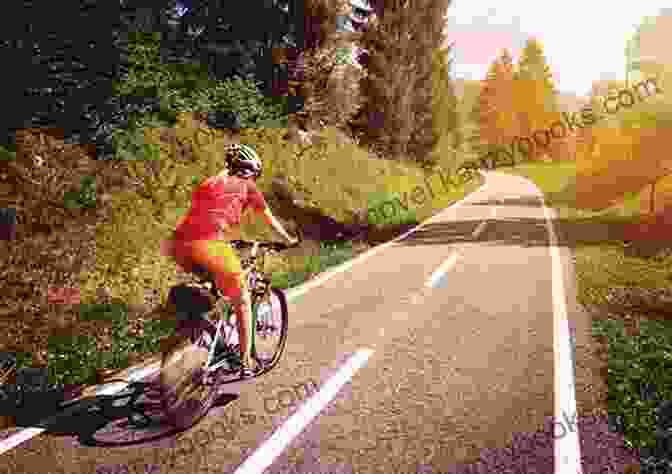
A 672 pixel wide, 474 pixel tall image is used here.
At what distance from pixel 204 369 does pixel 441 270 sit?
22.3ft

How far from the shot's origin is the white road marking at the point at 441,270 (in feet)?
29.5

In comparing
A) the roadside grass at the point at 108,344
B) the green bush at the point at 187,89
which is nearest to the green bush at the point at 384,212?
the green bush at the point at 187,89

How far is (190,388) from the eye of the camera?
411cm

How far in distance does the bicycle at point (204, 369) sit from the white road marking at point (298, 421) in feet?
2.50

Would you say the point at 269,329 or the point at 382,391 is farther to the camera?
the point at 269,329

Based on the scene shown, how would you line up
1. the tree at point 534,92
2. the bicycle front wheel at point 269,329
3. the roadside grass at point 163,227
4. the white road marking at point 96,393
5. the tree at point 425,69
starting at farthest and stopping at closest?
the tree at point 534,92 → the tree at point 425,69 → the roadside grass at point 163,227 → the bicycle front wheel at point 269,329 → the white road marking at point 96,393

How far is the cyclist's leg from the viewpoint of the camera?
4.11 metres

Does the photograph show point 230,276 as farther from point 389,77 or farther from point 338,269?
point 389,77

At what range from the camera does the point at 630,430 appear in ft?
13.0

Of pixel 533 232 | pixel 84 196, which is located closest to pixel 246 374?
pixel 84 196

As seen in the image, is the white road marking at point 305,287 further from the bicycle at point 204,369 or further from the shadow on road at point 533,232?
the shadow on road at point 533,232

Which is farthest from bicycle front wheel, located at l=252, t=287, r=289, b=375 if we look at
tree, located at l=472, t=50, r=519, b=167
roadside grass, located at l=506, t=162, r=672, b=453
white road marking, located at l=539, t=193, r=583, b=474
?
tree, located at l=472, t=50, r=519, b=167

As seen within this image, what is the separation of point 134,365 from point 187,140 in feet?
28.8

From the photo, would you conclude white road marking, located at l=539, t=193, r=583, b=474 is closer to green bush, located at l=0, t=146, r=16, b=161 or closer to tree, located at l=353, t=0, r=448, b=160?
green bush, located at l=0, t=146, r=16, b=161
